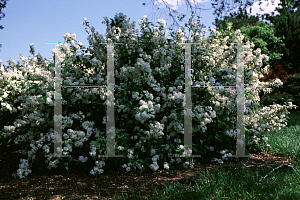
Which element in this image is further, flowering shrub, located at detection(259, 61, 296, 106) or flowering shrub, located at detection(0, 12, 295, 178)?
flowering shrub, located at detection(259, 61, 296, 106)

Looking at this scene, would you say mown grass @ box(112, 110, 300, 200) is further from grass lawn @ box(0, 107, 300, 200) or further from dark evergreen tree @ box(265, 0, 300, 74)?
dark evergreen tree @ box(265, 0, 300, 74)

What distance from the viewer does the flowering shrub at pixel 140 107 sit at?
151 inches

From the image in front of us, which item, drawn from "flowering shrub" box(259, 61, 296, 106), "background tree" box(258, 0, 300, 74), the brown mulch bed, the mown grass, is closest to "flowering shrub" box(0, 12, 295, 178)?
the brown mulch bed

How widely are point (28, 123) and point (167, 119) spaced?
88.8 inches

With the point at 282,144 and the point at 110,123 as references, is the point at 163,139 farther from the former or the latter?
the point at 282,144

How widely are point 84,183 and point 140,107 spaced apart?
4.22ft

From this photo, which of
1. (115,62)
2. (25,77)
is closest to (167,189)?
(115,62)

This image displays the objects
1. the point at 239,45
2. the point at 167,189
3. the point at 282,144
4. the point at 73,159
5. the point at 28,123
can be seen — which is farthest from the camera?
the point at 282,144

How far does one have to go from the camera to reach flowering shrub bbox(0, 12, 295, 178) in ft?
12.6

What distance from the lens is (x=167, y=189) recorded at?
2.98 metres

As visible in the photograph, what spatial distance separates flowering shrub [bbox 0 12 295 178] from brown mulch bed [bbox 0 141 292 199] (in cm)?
15

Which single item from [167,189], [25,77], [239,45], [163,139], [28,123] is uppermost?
[239,45]

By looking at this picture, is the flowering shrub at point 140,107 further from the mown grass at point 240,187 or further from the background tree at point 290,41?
the background tree at point 290,41

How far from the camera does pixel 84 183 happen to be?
11.4ft
